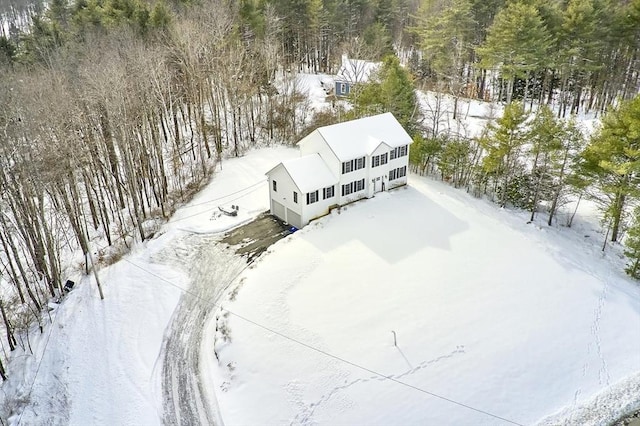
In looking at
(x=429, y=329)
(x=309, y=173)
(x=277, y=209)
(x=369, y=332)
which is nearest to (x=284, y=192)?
(x=277, y=209)

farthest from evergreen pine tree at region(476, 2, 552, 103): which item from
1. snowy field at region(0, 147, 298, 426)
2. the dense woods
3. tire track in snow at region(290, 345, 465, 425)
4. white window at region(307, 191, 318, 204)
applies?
tire track in snow at region(290, 345, 465, 425)

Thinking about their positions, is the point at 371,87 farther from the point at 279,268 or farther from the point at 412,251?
the point at 279,268

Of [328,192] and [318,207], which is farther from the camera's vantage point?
[328,192]

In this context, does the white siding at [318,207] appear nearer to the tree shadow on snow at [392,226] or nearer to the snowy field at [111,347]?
the tree shadow on snow at [392,226]

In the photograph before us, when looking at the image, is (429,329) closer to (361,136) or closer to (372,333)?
(372,333)

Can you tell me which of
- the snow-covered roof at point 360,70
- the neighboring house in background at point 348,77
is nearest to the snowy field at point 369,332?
the snow-covered roof at point 360,70

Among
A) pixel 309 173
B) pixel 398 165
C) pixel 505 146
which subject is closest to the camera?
pixel 309 173
